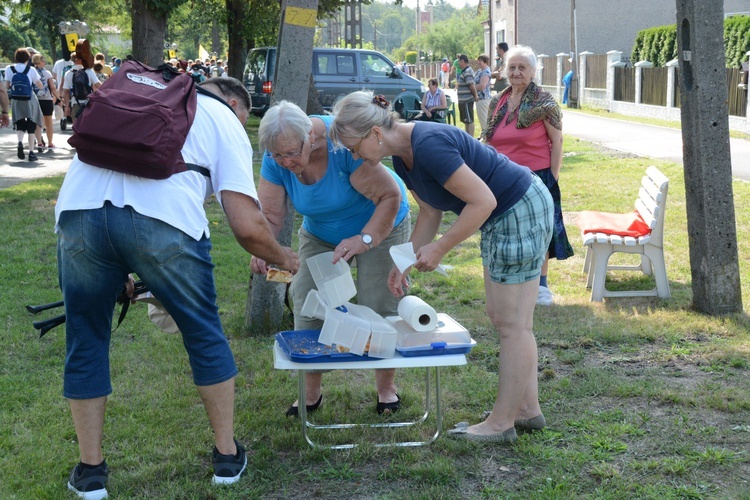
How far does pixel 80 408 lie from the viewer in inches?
125

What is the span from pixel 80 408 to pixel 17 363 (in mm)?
2000

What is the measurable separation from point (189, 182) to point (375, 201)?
1.00 m

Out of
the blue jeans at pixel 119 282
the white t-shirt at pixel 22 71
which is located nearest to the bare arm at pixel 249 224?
the blue jeans at pixel 119 282

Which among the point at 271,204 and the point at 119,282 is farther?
the point at 271,204

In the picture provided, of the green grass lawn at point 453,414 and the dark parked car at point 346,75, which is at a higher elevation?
the dark parked car at point 346,75

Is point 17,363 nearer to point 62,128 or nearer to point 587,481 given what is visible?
point 587,481

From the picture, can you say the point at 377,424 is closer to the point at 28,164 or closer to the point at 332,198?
the point at 332,198

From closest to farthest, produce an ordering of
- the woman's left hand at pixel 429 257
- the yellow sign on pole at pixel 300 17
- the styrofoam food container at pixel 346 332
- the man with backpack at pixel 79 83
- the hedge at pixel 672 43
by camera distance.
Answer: the woman's left hand at pixel 429 257 < the styrofoam food container at pixel 346 332 < the yellow sign on pole at pixel 300 17 < the man with backpack at pixel 79 83 < the hedge at pixel 672 43

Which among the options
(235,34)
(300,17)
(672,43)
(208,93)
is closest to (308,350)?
(208,93)

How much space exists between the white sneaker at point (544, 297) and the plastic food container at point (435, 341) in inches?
95.8

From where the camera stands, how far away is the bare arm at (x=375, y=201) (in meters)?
3.67

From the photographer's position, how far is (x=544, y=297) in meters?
6.05

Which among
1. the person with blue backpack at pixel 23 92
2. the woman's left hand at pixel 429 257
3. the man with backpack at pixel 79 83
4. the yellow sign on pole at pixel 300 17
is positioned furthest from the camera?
the man with backpack at pixel 79 83

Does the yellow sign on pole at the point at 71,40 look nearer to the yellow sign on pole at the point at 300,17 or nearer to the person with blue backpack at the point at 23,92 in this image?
the person with blue backpack at the point at 23,92
